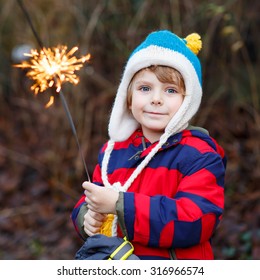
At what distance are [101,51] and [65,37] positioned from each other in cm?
38

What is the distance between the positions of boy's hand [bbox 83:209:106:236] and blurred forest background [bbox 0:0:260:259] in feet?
8.65

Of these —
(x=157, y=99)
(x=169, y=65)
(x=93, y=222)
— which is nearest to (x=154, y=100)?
(x=157, y=99)

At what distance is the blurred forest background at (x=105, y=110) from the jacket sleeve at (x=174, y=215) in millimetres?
2718

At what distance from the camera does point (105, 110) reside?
6.19 m

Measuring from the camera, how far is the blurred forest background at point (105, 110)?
5605 mm

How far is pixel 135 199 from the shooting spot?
2.52 m

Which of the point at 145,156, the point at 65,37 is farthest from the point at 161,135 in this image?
the point at 65,37

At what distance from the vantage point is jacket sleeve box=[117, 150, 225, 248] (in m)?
2.50

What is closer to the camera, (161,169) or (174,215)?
(174,215)

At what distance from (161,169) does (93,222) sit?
0.37 metres

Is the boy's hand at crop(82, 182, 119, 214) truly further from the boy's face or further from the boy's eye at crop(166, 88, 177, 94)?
the boy's eye at crop(166, 88, 177, 94)

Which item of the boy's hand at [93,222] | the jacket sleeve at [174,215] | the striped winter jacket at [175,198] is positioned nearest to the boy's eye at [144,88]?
the striped winter jacket at [175,198]

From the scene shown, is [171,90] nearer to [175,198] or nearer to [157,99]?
[157,99]

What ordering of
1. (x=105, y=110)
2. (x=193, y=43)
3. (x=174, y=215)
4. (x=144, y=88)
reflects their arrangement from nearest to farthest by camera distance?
(x=174, y=215) → (x=144, y=88) → (x=193, y=43) → (x=105, y=110)
